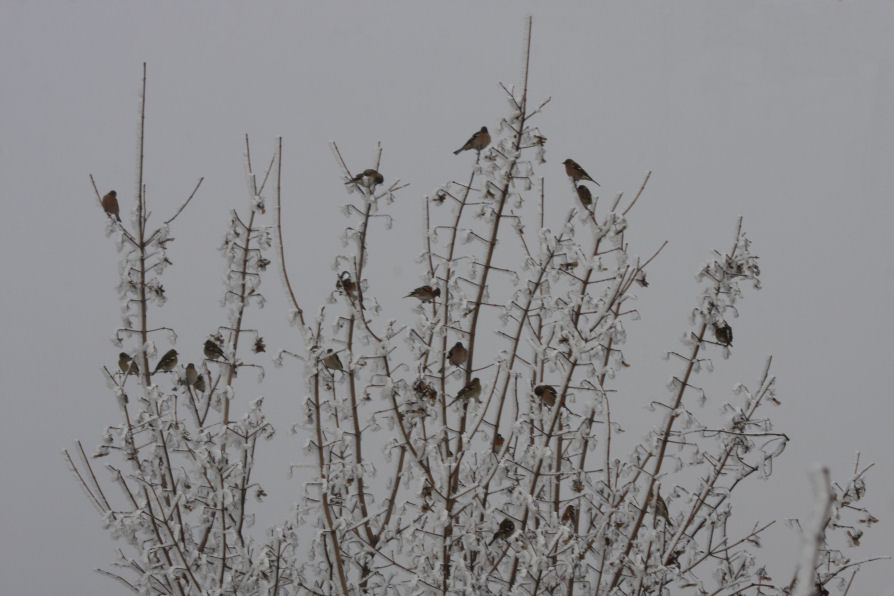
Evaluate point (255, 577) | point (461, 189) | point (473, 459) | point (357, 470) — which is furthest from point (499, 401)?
point (255, 577)

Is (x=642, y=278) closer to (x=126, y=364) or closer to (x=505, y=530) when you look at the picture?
(x=505, y=530)

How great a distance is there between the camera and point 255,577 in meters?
1.48

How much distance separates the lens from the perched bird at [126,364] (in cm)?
147

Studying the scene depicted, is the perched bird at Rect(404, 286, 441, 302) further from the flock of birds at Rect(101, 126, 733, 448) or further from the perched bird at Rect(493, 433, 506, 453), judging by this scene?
the perched bird at Rect(493, 433, 506, 453)

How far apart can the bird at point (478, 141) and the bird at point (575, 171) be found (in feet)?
0.50

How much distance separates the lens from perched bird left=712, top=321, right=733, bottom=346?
4.54ft

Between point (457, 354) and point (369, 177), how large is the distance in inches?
12.9

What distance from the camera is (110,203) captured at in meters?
1.46

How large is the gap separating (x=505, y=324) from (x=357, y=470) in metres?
0.36

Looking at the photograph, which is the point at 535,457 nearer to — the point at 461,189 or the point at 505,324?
the point at 505,324

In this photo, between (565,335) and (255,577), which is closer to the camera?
(565,335)

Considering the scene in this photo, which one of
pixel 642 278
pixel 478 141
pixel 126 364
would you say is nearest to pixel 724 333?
pixel 642 278

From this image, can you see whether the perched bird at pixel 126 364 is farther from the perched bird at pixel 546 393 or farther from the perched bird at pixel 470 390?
the perched bird at pixel 546 393

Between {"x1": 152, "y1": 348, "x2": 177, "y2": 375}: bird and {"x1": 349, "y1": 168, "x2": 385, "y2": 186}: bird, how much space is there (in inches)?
17.6
